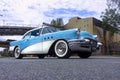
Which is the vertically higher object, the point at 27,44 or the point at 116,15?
the point at 116,15

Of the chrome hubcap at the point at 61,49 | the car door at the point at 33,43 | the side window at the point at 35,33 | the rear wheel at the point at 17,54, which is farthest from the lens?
the rear wheel at the point at 17,54

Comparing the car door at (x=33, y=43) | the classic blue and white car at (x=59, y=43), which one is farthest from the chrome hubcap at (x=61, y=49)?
the car door at (x=33, y=43)

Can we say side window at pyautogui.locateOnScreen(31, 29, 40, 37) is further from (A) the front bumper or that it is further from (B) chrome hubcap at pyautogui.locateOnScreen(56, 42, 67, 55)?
(A) the front bumper

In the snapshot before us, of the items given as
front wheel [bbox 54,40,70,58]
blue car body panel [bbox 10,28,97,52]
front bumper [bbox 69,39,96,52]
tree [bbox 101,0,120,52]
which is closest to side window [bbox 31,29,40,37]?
blue car body panel [bbox 10,28,97,52]

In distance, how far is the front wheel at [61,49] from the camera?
1114 cm

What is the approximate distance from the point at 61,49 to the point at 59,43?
0.79ft

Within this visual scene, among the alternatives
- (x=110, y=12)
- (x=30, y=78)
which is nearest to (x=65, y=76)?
(x=30, y=78)

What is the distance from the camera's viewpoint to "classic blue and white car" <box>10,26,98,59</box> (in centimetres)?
1120

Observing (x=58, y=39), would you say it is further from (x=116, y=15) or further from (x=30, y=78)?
(x=116, y=15)

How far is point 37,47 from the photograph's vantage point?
12.5m

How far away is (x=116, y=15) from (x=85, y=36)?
38.0 metres

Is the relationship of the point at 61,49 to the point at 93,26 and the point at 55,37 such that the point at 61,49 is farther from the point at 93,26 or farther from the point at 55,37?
the point at 93,26

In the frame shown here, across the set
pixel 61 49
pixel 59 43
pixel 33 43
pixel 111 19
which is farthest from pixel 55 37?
pixel 111 19

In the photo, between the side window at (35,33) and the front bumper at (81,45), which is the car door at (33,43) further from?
the front bumper at (81,45)
